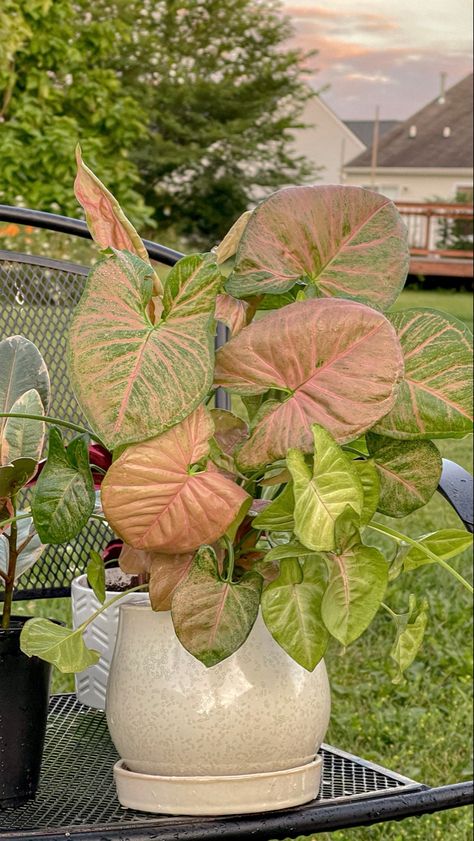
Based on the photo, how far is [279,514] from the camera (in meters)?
0.69

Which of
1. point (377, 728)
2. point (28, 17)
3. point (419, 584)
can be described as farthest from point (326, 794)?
Result: point (28, 17)

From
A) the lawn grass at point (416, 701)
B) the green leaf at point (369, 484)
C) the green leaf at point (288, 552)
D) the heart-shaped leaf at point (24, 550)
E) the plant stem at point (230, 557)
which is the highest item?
the green leaf at point (369, 484)

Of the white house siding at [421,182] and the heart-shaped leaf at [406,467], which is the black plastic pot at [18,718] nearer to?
the heart-shaped leaf at [406,467]

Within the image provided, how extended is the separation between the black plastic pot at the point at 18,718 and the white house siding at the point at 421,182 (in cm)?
3171

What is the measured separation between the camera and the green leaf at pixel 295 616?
69cm

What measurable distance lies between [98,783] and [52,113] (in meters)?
6.31

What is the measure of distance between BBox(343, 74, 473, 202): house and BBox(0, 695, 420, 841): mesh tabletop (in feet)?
102

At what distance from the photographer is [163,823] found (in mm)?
710

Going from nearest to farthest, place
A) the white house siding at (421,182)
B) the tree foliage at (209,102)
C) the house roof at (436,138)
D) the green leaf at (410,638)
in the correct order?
the green leaf at (410,638) < the tree foliage at (209,102) < the white house siding at (421,182) < the house roof at (436,138)

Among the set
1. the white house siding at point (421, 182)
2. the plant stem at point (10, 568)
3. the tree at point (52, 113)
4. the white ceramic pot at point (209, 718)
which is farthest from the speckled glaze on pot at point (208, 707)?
the white house siding at point (421, 182)

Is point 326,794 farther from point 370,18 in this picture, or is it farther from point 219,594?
point 370,18

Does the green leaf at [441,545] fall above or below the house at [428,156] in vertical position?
above

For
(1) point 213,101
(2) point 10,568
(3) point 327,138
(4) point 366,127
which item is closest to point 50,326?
(2) point 10,568

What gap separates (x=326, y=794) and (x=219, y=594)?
0.65 ft
